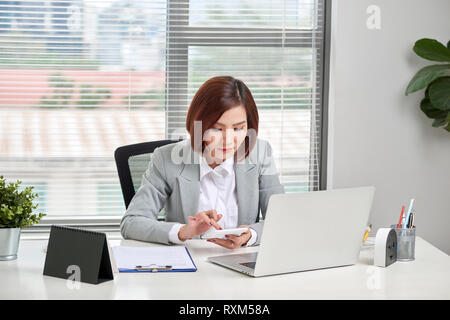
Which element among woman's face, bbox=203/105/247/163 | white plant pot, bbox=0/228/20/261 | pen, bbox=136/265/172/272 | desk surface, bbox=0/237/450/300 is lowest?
desk surface, bbox=0/237/450/300

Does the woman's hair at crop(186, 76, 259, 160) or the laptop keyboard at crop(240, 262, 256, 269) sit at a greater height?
the woman's hair at crop(186, 76, 259, 160)

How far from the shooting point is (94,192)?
2.97 metres

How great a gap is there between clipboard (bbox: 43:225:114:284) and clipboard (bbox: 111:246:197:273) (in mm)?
95

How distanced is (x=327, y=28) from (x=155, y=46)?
90 cm

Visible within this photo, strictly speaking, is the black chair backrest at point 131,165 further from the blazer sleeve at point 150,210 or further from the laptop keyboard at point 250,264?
the laptop keyboard at point 250,264

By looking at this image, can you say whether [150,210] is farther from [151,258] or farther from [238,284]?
[238,284]

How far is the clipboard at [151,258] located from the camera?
1.47 m

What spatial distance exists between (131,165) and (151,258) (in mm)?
765

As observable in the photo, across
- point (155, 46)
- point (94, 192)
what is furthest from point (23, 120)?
point (155, 46)

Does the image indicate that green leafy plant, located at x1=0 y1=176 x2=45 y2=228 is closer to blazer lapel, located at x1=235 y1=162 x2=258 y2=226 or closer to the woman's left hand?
the woman's left hand

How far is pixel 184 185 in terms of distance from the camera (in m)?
2.06

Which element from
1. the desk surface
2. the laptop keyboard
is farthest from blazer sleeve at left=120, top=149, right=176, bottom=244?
the laptop keyboard

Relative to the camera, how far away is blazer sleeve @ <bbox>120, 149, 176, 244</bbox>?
182 cm

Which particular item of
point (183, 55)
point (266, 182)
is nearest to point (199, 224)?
point (266, 182)
